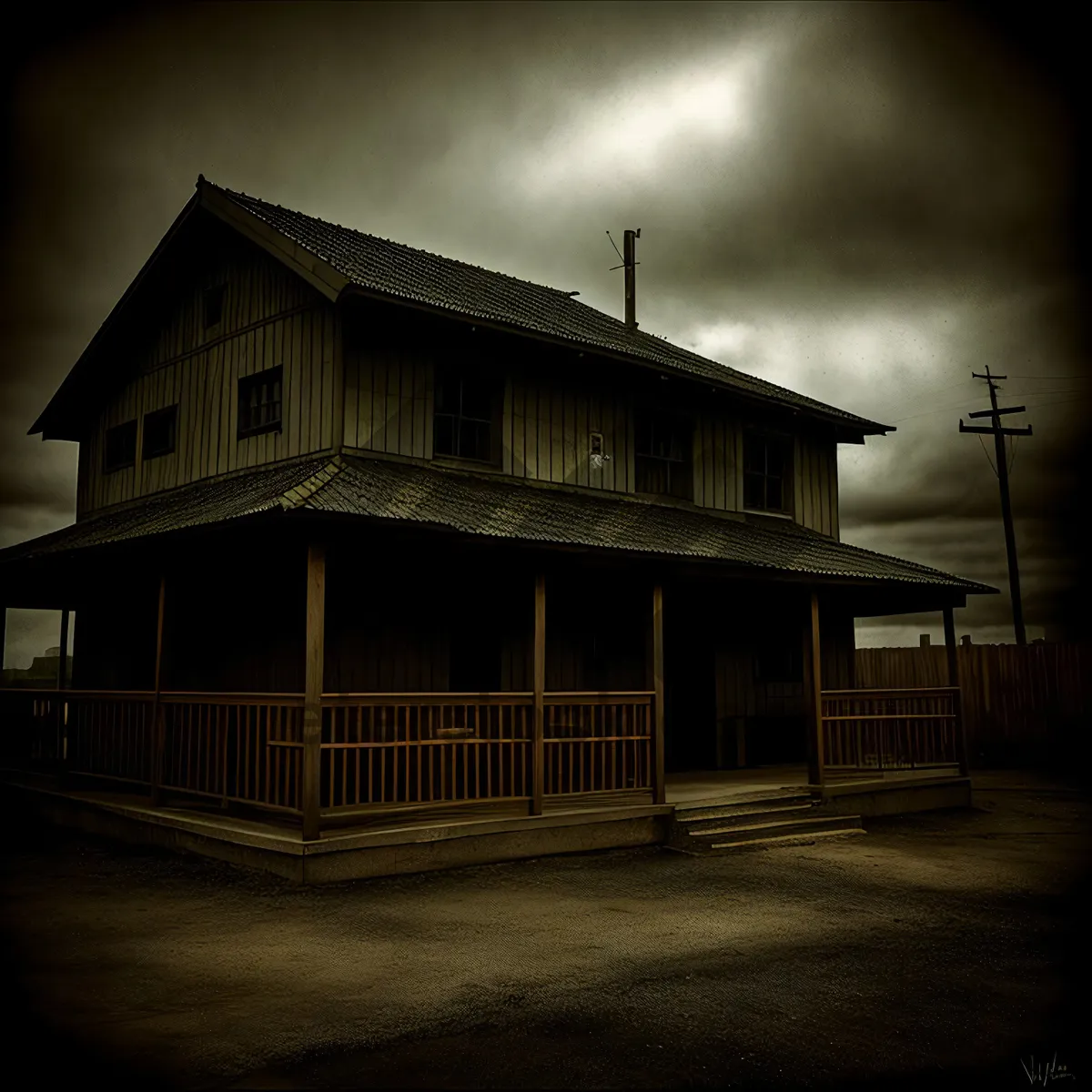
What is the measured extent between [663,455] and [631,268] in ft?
23.1

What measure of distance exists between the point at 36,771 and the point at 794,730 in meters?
12.7

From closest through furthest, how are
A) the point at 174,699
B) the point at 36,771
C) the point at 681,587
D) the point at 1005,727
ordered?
1. the point at 174,699
2. the point at 36,771
3. the point at 681,587
4. the point at 1005,727

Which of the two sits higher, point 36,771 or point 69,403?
point 69,403

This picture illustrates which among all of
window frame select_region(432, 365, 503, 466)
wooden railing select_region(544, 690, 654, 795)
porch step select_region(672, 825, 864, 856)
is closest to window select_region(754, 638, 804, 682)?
wooden railing select_region(544, 690, 654, 795)

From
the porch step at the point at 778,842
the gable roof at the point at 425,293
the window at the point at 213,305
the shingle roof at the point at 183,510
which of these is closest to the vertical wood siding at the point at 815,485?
the gable roof at the point at 425,293

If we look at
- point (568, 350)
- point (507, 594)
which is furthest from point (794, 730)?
point (568, 350)

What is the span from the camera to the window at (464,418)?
13.7 meters

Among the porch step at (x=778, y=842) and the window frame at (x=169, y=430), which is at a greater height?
the window frame at (x=169, y=430)

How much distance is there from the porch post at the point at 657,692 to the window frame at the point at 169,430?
8263 millimetres

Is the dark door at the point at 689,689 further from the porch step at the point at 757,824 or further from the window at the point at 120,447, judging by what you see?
the window at the point at 120,447

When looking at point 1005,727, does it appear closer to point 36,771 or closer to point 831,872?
point 831,872

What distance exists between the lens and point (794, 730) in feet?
60.1

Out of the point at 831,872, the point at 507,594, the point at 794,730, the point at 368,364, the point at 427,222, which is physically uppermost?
the point at 427,222

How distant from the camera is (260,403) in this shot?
14.2 m
